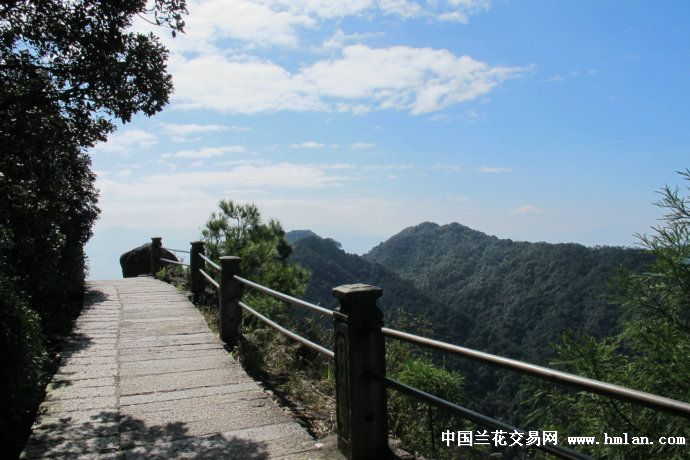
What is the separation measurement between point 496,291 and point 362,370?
355ft

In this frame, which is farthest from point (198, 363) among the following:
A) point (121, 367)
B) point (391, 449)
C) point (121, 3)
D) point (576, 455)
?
point (576, 455)

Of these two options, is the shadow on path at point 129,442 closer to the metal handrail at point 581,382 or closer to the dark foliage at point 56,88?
the dark foliage at point 56,88

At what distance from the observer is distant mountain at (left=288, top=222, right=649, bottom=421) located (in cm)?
5788

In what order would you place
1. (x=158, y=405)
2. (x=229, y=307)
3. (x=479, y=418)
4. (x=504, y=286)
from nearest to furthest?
(x=479, y=418) → (x=158, y=405) → (x=229, y=307) → (x=504, y=286)

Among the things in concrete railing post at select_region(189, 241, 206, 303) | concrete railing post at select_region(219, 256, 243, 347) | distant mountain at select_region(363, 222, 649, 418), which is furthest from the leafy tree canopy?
distant mountain at select_region(363, 222, 649, 418)

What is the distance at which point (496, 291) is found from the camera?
348ft

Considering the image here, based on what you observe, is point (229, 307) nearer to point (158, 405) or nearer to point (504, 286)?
point (158, 405)

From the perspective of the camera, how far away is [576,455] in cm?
190

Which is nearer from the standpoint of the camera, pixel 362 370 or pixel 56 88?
pixel 362 370

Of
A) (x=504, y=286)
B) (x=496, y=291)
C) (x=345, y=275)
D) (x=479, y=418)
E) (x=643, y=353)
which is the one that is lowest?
(x=496, y=291)

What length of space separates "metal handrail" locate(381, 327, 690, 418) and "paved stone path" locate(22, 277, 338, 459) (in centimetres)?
153

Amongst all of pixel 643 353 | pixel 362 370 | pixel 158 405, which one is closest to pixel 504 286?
pixel 643 353

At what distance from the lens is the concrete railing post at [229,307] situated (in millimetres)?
6738

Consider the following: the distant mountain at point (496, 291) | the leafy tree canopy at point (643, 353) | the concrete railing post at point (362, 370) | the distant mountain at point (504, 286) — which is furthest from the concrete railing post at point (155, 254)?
the distant mountain at point (496, 291)
